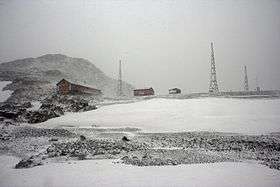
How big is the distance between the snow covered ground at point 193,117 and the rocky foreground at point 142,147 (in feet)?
7.97

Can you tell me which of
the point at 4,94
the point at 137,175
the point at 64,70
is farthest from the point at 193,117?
the point at 64,70

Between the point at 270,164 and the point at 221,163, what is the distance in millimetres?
2247

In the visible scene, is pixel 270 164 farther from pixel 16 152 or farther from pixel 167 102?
pixel 167 102

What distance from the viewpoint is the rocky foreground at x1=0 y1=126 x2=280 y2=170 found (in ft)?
41.4

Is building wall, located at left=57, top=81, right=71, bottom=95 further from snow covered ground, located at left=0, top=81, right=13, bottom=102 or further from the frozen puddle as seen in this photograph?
the frozen puddle

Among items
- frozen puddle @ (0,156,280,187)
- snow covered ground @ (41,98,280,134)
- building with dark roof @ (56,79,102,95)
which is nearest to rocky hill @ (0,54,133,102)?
building with dark roof @ (56,79,102,95)

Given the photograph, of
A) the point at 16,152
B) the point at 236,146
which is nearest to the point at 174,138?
the point at 236,146

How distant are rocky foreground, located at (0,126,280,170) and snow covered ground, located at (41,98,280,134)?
243cm

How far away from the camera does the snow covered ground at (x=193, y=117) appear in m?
20.8

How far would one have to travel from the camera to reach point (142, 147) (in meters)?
15.2

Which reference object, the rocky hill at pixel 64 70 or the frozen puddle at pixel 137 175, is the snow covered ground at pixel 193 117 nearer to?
the frozen puddle at pixel 137 175

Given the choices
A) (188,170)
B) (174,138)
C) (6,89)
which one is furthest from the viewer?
(6,89)

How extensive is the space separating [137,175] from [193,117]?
1544 centimetres

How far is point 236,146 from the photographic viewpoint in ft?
49.5
